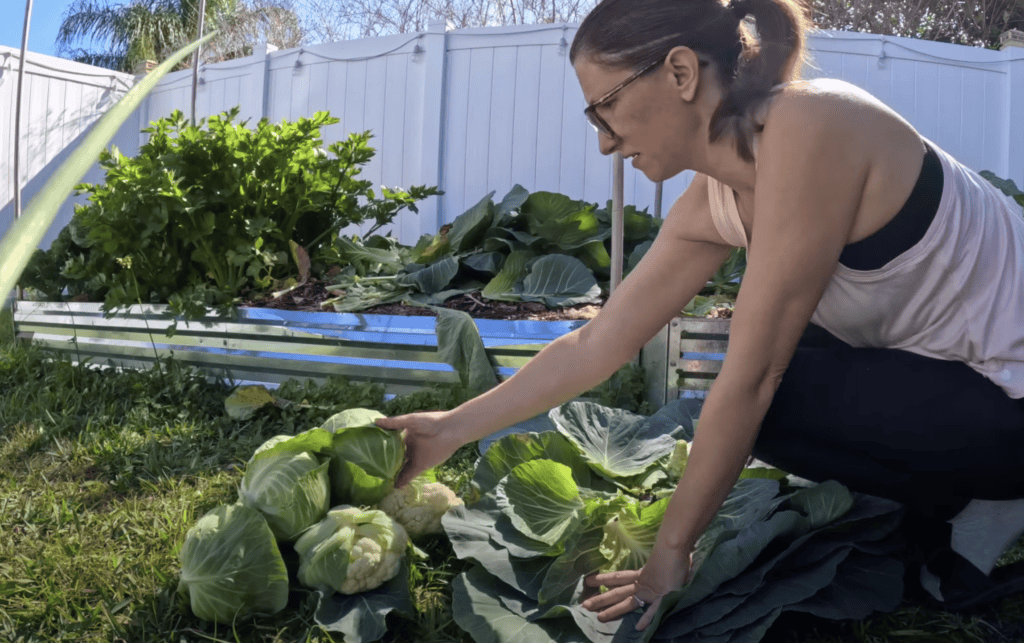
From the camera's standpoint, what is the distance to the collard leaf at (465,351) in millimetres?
2670

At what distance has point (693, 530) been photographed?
4.38 feet

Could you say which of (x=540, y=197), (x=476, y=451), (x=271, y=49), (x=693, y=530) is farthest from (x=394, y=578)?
(x=271, y=49)

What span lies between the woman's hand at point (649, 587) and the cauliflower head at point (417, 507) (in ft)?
1.40

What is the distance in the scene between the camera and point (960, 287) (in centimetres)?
138

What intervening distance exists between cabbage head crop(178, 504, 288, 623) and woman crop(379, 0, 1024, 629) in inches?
23.2

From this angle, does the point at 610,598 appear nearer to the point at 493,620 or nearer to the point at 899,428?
the point at 493,620

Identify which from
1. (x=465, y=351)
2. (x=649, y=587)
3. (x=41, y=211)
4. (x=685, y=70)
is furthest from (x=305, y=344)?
(x=41, y=211)

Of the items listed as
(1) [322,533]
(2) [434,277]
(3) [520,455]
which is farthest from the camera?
(2) [434,277]

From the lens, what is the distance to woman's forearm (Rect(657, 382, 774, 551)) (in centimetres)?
132

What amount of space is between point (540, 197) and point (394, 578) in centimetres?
221

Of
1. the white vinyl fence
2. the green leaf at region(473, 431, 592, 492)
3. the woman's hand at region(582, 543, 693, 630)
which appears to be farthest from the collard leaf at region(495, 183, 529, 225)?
the white vinyl fence

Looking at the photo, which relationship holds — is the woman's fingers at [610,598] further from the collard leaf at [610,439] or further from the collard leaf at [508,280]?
the collard leaf at [508,280]

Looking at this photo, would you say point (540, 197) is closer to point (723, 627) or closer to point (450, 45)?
point (723, 627)

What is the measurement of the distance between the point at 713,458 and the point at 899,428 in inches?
14.7
